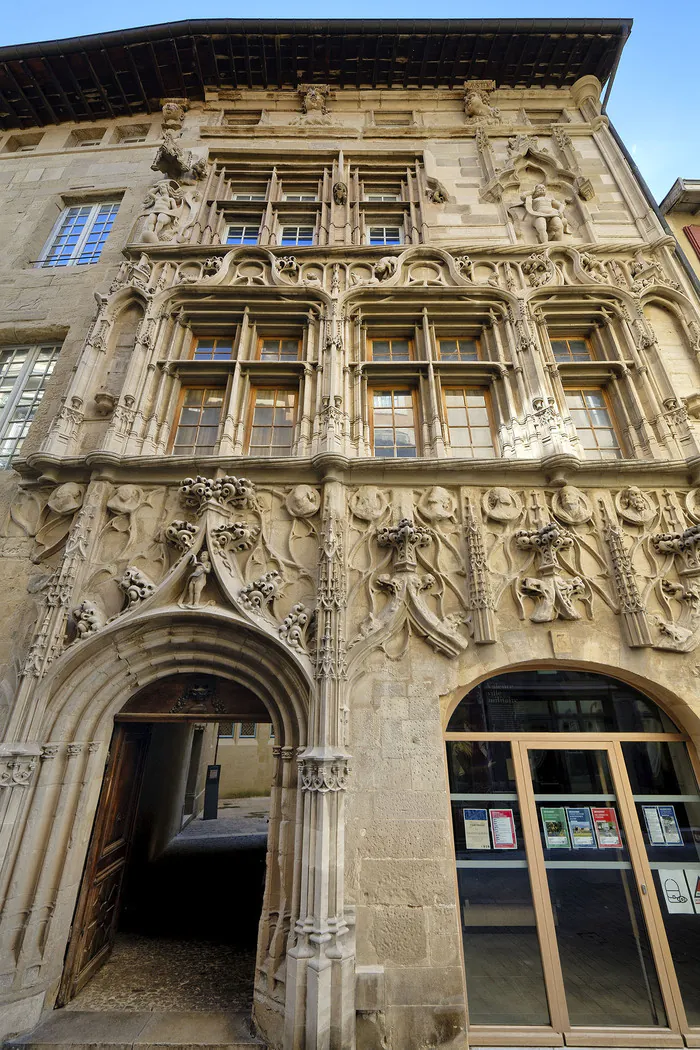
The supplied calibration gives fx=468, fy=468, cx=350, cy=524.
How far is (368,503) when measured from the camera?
6.13 metres

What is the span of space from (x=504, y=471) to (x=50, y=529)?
20.0ft

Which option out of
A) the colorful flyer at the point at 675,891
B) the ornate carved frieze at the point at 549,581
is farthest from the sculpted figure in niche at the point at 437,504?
the colorful flyer at the point at 675,891

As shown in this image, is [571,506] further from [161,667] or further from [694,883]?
[161,667]

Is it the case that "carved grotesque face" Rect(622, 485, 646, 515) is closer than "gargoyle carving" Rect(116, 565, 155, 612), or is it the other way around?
"gargoyle carving" Rect(116, 565, 155, 612)

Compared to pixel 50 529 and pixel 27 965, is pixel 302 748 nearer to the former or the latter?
pixel 27 965

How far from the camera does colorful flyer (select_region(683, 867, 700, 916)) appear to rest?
4.74 m

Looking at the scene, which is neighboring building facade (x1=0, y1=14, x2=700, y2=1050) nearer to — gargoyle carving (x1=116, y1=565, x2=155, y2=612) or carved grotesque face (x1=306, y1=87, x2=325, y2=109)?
gargoyle carving (x1=116, y1=565, x2=155, y2=612)

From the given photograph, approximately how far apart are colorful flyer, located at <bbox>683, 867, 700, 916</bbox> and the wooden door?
245 inches

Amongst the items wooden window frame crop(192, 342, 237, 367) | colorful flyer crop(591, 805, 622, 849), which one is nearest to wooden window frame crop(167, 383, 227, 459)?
wooden window frame crop(192, 342, 237, 367)

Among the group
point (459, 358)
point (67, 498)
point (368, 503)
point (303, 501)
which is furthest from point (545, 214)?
point (67, 498)

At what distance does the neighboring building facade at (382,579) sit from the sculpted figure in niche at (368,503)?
0.04 metres

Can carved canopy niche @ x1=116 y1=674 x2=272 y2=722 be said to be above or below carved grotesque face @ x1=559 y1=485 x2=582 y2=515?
below

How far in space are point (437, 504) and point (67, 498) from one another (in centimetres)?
491

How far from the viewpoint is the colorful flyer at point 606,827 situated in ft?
16.1
